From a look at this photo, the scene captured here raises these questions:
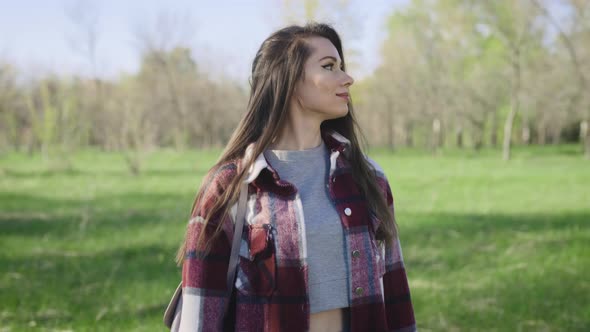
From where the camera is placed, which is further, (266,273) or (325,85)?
(325,85)

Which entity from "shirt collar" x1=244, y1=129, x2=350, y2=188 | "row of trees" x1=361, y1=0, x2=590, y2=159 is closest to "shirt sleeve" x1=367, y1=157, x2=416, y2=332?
"shirt collar" x1=244, y1=129, x2=350, y2=188

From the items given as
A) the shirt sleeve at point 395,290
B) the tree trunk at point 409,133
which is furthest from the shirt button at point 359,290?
the tree trunk at point 409,133

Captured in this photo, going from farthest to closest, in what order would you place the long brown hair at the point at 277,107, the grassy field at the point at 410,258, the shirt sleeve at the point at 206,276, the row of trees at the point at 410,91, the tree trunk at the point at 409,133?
the tree trunk at the point at 409,133 < the row of trees at the point at 410,91 < the grassy field at the point at 410,258 < the long brown hair at the point at 277,107 < the shirt sleeve at the point at 206,276

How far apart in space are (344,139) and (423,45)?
138 ft

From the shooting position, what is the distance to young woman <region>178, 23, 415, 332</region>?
193 centimetres

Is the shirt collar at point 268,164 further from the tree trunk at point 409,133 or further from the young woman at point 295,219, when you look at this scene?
the tree trunk at point 409,133

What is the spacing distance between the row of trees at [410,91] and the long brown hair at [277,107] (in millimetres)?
18454

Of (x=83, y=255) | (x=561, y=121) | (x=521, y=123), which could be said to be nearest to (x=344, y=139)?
(x=83, y=255)

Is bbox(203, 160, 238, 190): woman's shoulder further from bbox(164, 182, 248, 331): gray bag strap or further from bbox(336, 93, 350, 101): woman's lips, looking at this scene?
bbox(336, 93, 350, 101): woman's lips

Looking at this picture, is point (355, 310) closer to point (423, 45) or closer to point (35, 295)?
point (35, 295)

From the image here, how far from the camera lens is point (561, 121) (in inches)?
1788

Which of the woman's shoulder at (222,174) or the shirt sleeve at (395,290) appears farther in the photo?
the shirt sleeve at (395,290)

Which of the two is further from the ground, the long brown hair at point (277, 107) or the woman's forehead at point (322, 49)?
the woman's forehead at point (322, 49)

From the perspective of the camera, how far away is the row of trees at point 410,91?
26.9 m
